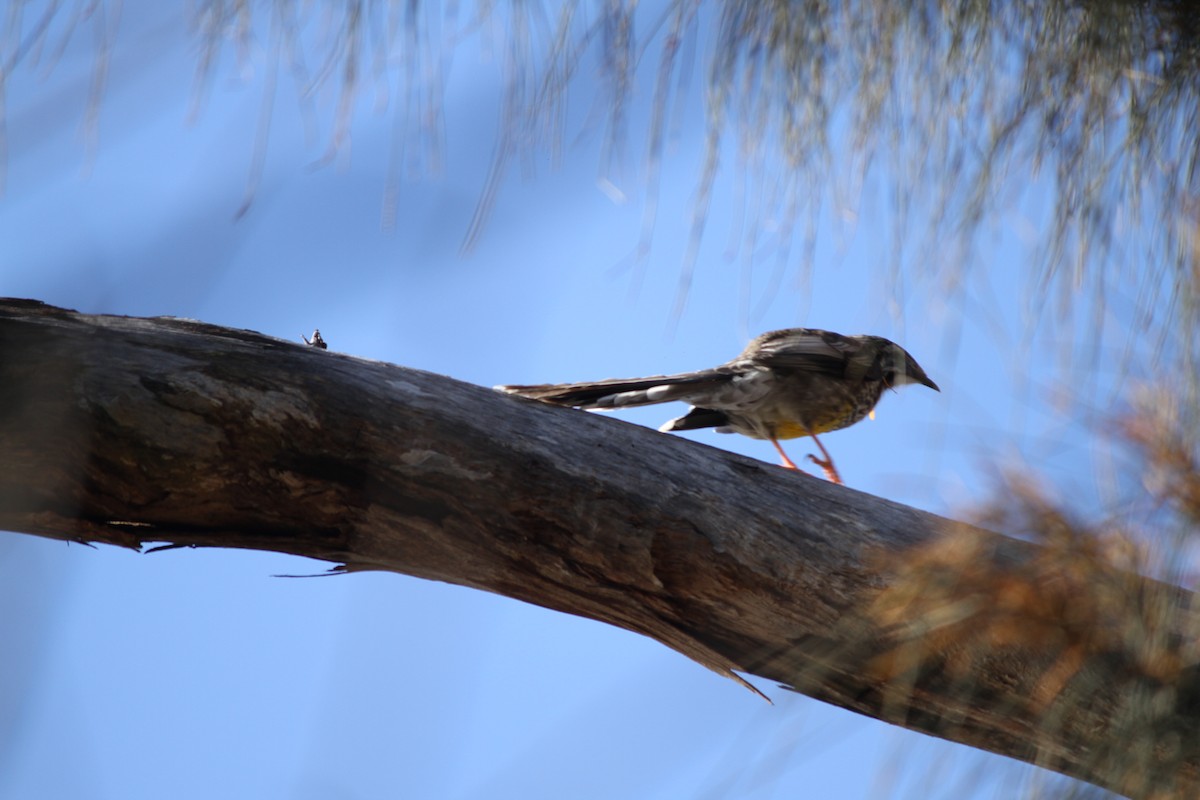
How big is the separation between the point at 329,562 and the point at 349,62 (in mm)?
1063

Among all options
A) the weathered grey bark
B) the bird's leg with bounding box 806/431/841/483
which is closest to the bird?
the bird's leg with bounding box 806/431/841/483

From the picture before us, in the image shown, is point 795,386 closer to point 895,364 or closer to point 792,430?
point 792,430

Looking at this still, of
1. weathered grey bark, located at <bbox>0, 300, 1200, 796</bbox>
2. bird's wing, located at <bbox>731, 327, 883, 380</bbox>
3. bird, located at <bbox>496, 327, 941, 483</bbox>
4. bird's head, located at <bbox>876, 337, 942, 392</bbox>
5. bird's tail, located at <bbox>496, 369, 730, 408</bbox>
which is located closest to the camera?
weathered grey bark, located at <bbox>0, 300, 1200, 796</bbox>

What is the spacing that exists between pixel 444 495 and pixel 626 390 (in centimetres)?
142

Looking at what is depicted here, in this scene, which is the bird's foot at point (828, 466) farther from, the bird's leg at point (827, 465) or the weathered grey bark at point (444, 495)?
the weathered grey bark at point (444, 495)

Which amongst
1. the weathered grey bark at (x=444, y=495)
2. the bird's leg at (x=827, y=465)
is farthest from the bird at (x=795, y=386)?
the weathered grey bark at (x=444, y=495)

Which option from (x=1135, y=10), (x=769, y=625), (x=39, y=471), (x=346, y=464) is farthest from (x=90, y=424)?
(x=1135, y=10)

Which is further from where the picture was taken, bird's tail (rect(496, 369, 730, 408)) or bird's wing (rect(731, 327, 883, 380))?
bird's wing (rect(731, 327, 883, 380))

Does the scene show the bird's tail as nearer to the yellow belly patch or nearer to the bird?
the bird

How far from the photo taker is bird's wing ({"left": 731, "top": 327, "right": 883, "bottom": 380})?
4398mm

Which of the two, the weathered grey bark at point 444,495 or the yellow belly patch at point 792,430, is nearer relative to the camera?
the weathered grey bark at point 444,495

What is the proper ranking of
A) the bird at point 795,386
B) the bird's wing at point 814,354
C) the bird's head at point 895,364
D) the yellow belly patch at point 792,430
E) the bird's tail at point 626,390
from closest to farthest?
1. the bird's tail at point 626,390
2. the bird at point 795,386
3. the bird's wing at point 814,354
4. the yellow belly patch at point 792,430
5. the bird's head at point 895,364

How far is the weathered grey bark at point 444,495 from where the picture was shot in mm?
2123

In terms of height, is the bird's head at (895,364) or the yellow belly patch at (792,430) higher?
the bird's head at (895,364)
